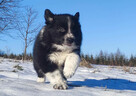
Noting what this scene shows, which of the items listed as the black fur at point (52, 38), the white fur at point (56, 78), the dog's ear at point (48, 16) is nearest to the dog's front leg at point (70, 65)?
the white fur at point (56, 78)

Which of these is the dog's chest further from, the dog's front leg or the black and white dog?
the dog's front leg

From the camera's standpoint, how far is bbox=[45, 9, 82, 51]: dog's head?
3.93 meters

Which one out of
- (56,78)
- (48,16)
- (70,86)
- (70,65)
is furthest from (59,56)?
(48,16)

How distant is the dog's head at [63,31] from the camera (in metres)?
3.93

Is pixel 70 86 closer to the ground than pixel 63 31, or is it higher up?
closer to the ground

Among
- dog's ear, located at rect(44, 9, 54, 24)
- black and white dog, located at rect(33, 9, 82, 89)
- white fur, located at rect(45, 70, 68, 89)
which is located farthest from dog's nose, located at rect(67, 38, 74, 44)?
dog's ear, located at rect(44, 9, 54, 24)

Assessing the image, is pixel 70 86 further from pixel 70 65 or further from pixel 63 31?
pixel 63 31

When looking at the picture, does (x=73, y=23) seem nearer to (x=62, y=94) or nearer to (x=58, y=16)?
(x=58, y=16)

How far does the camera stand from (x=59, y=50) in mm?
4070

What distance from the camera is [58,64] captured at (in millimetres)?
4035

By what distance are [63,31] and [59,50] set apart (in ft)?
1.28

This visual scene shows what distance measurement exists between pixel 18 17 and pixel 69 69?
15.8 metres

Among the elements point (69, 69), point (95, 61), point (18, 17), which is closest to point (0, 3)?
point (18, 17)

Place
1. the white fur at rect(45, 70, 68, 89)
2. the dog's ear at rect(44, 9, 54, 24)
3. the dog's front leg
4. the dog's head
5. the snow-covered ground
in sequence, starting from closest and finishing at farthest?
the snow-covered ground < the white fur at rect(45, 70, 68, 89) < the dog's front leg < the dog's head < the dog's ear at rect(44, 9, 54, 24)
